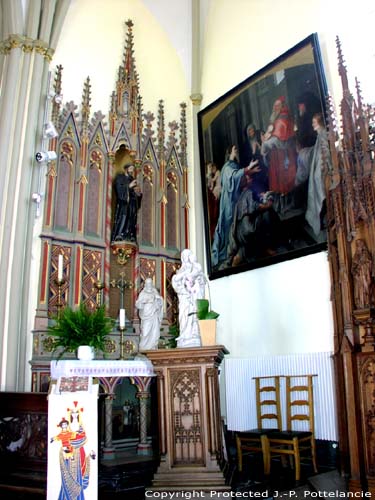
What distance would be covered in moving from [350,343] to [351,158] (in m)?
2.19

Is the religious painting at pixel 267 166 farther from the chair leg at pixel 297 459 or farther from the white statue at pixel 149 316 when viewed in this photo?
the chair leg at pixel 297 459

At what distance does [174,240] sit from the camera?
1019cm

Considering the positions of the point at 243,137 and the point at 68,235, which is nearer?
the point at 68,235

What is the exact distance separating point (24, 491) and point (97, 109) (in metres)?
6.95

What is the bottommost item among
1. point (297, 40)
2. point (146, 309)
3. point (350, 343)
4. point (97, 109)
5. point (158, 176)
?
point (350, 343)

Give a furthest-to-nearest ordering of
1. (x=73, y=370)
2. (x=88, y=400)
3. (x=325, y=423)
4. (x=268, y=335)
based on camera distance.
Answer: (x=268, y=335) < (x=325, y=423) < (x=73, y=370) < (x=88, y=400)

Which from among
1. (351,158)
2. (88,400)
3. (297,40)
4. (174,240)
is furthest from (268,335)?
(297,40)

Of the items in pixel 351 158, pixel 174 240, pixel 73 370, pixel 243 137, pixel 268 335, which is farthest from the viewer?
pixel 174 240

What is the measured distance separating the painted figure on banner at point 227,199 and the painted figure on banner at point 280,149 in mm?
611

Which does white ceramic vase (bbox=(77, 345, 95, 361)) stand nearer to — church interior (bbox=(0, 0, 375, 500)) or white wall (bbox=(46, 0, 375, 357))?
church interior (bbox=(0, 0, 375, 500))

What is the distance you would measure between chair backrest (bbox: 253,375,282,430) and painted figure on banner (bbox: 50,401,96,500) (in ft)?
11.7

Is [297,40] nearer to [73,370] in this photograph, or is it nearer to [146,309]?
[146,309]

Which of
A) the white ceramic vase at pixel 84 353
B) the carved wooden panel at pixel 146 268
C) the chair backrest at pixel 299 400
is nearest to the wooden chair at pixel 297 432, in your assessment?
the chair backrest at pixel 299 400

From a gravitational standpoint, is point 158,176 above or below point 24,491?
above
